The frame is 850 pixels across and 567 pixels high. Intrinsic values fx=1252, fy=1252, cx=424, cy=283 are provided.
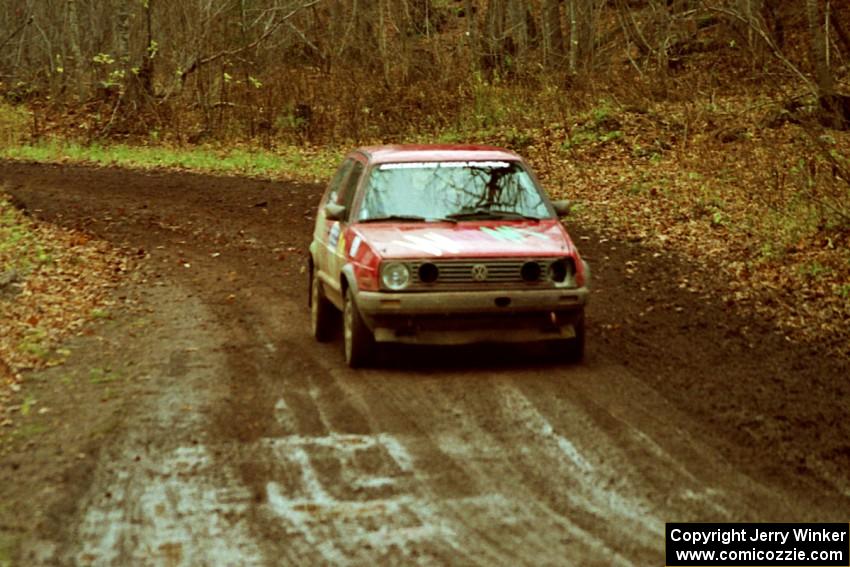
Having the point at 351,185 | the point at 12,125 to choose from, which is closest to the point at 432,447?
the point at 351,185

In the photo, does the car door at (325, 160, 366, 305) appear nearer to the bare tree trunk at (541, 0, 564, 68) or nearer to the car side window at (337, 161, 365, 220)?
the car side window at (337, 161, 365, 220)

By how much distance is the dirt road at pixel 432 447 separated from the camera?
19.8 feet

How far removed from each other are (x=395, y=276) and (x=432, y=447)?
7.12 ft

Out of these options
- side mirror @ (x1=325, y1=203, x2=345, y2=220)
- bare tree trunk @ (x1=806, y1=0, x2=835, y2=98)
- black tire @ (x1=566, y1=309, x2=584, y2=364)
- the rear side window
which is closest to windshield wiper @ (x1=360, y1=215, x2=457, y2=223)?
side mirror @ (x1=325, y1=203, x2=345, y2=220)

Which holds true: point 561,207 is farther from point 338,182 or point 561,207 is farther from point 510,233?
point 338,182

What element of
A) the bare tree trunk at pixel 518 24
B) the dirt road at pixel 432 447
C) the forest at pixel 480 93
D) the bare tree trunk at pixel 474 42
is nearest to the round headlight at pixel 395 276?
the dirt road at pixel 432 447

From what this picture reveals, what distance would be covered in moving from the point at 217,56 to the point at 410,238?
78.5 ft

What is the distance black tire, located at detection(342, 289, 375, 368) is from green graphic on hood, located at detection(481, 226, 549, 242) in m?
1.23

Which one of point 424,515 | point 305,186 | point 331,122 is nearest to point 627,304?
point 424,515

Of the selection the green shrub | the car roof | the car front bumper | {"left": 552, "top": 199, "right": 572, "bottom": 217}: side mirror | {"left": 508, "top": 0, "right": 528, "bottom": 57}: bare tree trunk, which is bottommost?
the green shrub

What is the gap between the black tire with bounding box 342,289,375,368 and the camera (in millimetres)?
9672

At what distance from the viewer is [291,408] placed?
342 inches

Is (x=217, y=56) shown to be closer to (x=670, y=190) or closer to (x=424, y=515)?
(x=670, y=190)

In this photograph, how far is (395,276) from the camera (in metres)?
9.51
